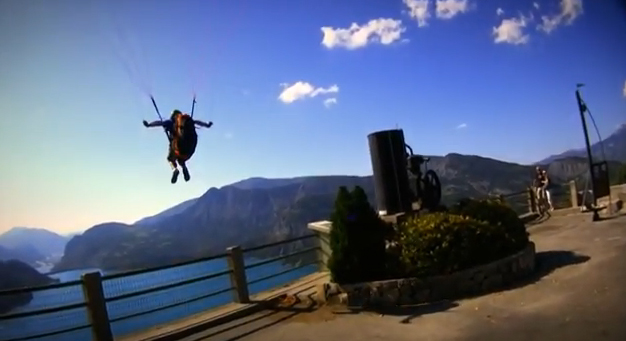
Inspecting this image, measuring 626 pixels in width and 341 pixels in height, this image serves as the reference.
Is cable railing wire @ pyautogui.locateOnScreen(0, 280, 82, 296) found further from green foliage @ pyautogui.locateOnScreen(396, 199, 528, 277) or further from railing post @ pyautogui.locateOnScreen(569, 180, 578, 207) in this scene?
railing post @ pyautogui.locateOnScreen(569, 180, 578, 207)

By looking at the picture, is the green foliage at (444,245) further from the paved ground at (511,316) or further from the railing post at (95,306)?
the railing post at (95,306)

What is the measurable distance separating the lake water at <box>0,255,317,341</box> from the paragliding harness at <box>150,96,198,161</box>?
1.92m

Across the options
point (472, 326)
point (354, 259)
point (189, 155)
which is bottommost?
point (472, 326)

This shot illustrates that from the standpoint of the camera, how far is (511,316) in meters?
5.04

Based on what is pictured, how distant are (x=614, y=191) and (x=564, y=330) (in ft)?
44.8

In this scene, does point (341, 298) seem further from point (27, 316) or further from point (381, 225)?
point (27, 316)

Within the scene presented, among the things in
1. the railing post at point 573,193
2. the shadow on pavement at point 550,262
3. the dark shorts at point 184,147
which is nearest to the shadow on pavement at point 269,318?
the dark shorts at point 184,147

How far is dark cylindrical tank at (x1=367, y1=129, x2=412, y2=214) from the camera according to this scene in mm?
9086

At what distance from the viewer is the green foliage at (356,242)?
7004mm

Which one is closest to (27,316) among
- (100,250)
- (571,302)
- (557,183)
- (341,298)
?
(341,298)

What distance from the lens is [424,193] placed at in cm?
945

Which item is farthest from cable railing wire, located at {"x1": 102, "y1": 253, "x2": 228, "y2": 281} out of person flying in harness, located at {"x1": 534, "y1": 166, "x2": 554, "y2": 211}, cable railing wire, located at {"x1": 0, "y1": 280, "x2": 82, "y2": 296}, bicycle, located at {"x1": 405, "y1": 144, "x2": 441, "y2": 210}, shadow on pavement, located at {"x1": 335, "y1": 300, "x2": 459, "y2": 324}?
person flying in harness, located at {"x1": 534, "y1": 166, "x2": 554, "y2": 211}

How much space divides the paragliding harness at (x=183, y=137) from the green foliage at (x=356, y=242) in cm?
252

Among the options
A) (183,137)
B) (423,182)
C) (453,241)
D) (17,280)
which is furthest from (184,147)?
(423,182)
